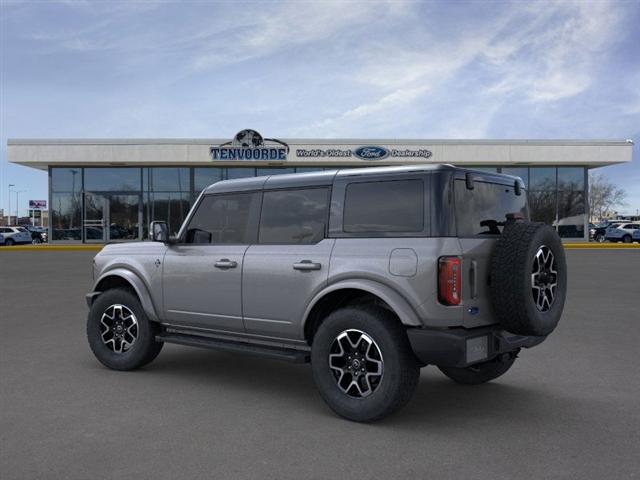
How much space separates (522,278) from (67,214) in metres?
36.3

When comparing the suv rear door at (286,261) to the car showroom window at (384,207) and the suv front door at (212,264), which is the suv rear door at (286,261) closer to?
the suv front door at (212,264)

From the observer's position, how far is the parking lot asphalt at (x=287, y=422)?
12.5 feet

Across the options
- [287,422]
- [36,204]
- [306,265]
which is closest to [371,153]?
[306,265]

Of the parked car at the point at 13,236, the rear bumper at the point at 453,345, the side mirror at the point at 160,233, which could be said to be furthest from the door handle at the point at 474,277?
the parked car at the point at 13,236

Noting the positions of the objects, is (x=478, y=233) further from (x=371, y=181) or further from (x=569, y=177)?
(x=569, y=177)

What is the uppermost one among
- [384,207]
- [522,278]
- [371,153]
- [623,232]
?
[371,153]

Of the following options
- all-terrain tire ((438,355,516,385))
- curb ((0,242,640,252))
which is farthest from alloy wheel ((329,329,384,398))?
curb ((0,242,640,252))

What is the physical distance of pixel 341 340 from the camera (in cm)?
482

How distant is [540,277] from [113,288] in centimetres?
448

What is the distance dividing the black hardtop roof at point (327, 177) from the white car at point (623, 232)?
3924 centimetres

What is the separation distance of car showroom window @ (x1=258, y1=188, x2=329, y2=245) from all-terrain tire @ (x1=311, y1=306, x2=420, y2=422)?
0.79m

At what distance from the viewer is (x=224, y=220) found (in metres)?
6.00

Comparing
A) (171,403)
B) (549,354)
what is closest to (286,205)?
(171,403)

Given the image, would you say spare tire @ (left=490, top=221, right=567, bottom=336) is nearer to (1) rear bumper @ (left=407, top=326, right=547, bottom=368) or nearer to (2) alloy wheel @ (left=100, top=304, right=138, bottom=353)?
Answer: (1) rear bumper @ (left=407, top=326, right=547, bottom=368)
